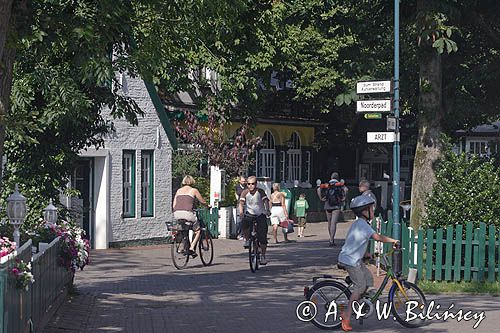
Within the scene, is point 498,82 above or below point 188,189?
above

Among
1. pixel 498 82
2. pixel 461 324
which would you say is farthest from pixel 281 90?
pixel 461 324

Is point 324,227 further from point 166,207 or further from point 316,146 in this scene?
point 166,207

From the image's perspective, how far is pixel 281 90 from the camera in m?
44.7

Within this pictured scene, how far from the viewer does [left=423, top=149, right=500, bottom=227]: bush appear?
17.8 meters

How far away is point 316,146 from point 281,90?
4333 millimetres

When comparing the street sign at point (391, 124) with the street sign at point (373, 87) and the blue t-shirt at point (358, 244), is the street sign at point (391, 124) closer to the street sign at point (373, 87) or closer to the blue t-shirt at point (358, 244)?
the street sign at point (373, 87)

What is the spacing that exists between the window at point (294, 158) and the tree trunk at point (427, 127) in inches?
979

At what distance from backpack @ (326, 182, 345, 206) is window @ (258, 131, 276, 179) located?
53.0ft

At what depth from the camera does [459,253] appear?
1738 centimetres

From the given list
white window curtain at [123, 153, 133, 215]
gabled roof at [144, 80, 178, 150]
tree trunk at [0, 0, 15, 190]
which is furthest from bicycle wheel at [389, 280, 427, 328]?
gabled roof at [144, 80, 178, 150]

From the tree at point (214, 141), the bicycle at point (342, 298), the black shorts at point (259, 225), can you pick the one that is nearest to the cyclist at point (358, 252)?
the bicycle at point (342, 298)

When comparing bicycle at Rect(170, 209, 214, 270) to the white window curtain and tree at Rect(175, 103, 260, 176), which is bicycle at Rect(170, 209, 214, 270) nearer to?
the white window curtain

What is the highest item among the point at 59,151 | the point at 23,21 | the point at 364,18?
the point at 364,18

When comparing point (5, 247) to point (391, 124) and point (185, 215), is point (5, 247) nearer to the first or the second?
point (391, 124)
